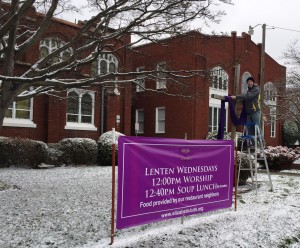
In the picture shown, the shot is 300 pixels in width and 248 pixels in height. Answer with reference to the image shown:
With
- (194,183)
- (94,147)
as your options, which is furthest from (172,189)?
(94,147)

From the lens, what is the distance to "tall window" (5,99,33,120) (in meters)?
18.8

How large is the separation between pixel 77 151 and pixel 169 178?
11508mm

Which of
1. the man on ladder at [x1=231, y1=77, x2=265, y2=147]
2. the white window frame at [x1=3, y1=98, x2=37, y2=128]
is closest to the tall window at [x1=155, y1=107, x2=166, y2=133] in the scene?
the white window frame at [x1=3, y1=98, x2=37, y2=128]

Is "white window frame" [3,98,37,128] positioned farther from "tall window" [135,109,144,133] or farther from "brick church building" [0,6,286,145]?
"tall window" [135,109,144,133]

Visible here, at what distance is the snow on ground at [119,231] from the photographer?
16.4 ft

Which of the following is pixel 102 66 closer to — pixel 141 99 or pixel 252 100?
pixel 252 100

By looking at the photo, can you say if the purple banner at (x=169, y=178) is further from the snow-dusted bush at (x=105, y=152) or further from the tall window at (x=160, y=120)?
the tall window at (x=160, y=120)

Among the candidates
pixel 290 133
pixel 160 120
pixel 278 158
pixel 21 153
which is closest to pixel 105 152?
pixel 21 153

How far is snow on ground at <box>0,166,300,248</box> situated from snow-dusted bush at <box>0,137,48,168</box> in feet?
19.1

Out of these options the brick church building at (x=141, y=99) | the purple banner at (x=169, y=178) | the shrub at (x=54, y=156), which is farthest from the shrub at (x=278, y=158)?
the purple banner at (x=169, y=178)

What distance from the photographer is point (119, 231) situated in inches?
→ 211

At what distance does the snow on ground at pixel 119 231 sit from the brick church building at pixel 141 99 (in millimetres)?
3879

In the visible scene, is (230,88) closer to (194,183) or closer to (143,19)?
(143,19)

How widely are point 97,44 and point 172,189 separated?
4980 millimetres
